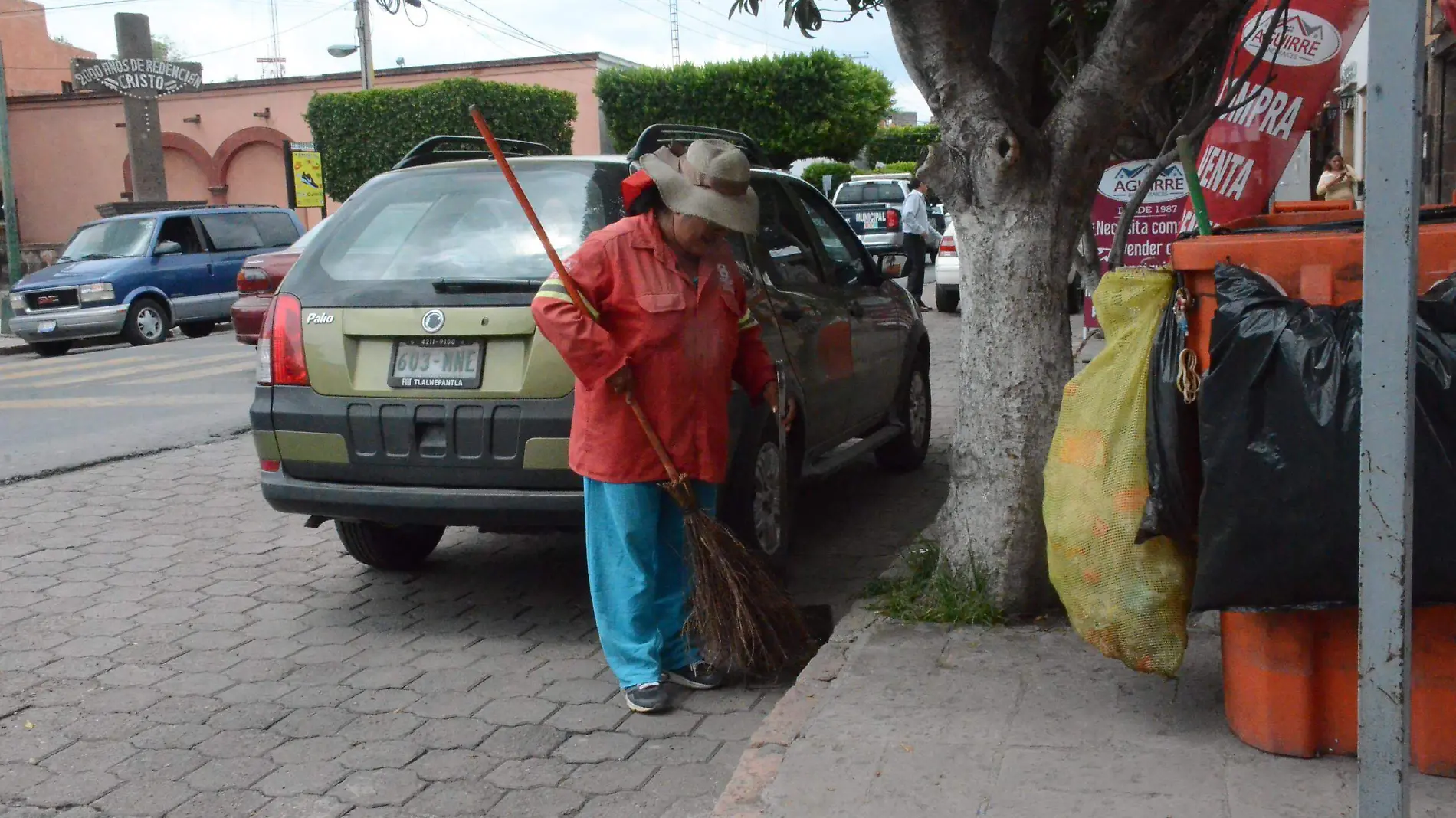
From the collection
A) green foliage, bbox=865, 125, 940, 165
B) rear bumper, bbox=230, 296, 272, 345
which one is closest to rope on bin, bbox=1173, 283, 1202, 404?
rear bumper, bbox=230, 296, 272, 345

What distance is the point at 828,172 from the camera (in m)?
41.5

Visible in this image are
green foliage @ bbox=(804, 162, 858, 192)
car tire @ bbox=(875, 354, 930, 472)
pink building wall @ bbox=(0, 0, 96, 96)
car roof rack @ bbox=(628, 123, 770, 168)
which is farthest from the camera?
green foliage @ bbox=(804, 162, 858, 192)

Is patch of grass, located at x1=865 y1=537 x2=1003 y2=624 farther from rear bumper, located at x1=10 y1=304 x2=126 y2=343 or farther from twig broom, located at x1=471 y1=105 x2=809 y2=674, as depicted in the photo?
rear bumper, located at x1=10 y1=304 x2=126 y2=343

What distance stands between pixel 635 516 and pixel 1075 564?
4.43 ft

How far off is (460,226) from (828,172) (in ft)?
122

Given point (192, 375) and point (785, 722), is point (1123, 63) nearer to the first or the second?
point (785, 722)

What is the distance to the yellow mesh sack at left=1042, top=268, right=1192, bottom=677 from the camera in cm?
349

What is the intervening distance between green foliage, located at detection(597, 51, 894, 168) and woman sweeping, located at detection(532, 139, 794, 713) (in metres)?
30.7

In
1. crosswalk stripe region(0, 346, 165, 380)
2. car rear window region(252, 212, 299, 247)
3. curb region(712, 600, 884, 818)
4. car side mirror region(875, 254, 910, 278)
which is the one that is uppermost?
A: car rear window region(252, 212, 299, 247)

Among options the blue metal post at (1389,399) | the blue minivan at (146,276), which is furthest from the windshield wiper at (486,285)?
the blue minivan at (146,276)

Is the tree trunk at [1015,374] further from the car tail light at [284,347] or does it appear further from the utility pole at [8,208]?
the utility pole at [8,208]

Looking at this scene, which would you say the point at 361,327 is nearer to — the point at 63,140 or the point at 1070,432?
the point at 1070,432

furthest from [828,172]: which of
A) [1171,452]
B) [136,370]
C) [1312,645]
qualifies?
[1312,645]

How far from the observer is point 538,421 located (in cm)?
462
